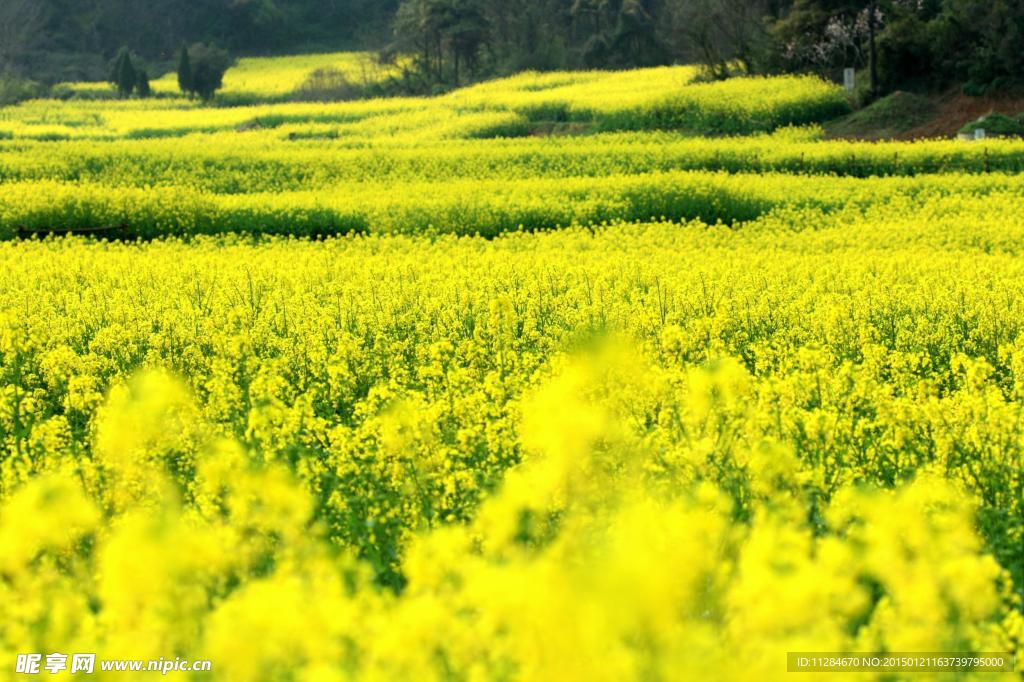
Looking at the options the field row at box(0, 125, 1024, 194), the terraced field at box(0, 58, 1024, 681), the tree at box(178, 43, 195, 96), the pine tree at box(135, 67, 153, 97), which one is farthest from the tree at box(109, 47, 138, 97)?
the terraced field at box(0, 58, 1024, 681)

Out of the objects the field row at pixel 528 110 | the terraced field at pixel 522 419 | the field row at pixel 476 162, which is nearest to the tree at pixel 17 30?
the field row at pixel 528 110

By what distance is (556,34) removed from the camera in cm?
6619

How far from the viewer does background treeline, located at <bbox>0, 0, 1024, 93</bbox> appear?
110ft

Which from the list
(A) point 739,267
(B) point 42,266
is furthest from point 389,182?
(A) point 739,267

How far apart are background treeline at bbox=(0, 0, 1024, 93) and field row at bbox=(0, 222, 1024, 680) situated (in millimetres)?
21211

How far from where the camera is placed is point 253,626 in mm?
2562

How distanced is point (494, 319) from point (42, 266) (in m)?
8.25

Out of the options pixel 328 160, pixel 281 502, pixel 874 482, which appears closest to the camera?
pixel 281 502

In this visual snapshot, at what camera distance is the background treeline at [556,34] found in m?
33.5

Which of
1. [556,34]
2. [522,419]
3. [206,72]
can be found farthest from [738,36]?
[522,419]

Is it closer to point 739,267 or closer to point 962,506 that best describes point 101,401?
point 962,506

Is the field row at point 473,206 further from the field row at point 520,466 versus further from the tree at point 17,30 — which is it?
the tree at point 17,30

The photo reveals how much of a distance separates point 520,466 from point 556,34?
63032 mm

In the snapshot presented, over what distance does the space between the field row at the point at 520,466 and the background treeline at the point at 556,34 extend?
21211 millimetres
